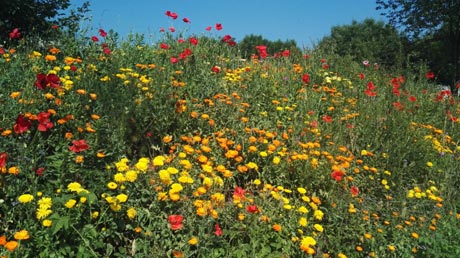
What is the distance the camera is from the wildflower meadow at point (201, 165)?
2.95 m

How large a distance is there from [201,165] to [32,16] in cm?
544

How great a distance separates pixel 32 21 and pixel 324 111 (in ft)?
17.2

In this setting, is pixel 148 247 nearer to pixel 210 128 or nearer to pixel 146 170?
pixel 146 170

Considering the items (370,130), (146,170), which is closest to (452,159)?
(370,130)

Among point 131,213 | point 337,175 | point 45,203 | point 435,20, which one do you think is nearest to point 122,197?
point 131,213

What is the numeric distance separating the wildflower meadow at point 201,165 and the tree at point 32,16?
3.60 feet

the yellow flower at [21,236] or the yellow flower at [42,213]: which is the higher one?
the yellow flower at [42,213]

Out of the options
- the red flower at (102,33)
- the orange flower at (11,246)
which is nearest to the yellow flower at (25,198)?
the orange flower at (11,246)

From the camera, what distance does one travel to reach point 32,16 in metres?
7.61

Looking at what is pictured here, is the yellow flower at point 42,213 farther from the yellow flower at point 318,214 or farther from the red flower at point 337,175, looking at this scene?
the red flower at point 337,175

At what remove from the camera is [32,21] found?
7.59 meters

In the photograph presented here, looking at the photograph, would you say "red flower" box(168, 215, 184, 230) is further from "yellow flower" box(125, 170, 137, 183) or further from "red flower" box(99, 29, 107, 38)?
"red flower" box(99, 29, 107, 38)

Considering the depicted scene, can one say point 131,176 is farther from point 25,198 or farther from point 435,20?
point 435,20

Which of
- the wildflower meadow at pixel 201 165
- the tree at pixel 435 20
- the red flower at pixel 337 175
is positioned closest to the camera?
the wildflower meadow at pixel 201 165
